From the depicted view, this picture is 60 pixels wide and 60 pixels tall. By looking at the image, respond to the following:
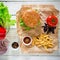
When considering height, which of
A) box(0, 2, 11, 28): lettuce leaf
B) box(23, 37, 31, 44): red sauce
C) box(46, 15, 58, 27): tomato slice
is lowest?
box(23, 37, 31, 44): red sauce

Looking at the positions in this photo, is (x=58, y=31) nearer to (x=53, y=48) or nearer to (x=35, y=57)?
(x=53, y=48)

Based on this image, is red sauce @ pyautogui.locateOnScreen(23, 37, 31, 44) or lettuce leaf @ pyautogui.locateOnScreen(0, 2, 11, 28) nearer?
lettuce leaf @ pyautogui.locateOnScreen(0, 2, 11, 28)

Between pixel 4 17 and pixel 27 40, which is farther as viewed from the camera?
pixel 27 40

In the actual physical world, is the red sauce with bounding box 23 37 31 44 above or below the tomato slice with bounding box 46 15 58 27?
below

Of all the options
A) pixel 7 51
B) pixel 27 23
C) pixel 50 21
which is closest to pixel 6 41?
pixel 7 51

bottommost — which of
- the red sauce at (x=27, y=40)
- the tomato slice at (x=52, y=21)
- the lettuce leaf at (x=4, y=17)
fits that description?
the red sauce at (x=27, y=40)

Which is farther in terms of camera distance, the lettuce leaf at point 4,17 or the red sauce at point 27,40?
the red sauce at point 27,40

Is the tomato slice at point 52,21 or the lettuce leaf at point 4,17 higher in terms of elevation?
the lettuce leaf at point 4,17

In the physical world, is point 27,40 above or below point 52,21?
below

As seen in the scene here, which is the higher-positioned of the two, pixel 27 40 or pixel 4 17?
pixel 4 17

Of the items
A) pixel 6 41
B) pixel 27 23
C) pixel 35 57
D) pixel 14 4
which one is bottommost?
pixel 35 57

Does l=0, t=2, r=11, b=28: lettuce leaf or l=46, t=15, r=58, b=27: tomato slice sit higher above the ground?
l=0, t=2, r=11, b=28: lettuce leaf
